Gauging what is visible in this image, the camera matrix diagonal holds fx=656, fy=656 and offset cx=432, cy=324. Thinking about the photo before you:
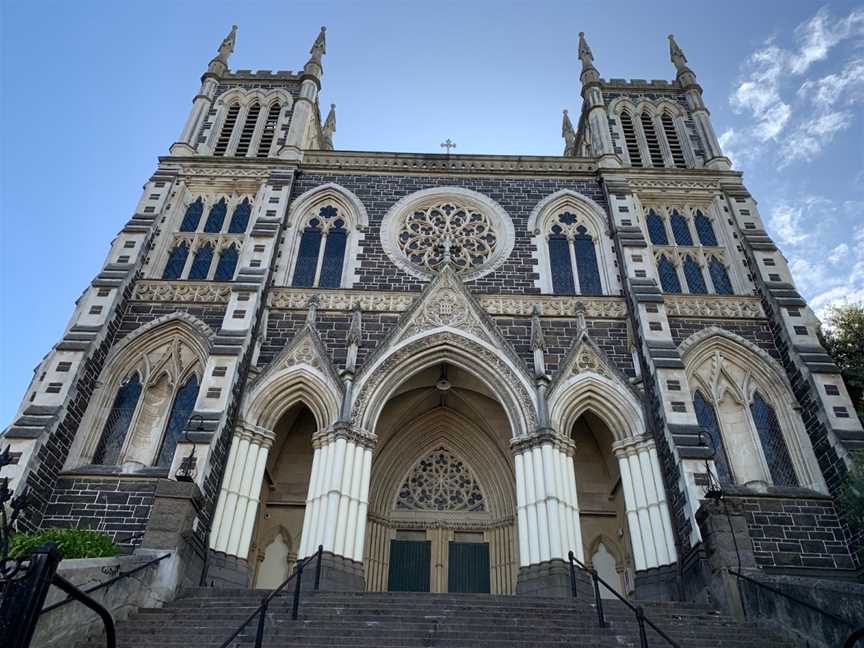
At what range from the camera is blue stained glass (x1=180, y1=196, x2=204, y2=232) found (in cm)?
2061

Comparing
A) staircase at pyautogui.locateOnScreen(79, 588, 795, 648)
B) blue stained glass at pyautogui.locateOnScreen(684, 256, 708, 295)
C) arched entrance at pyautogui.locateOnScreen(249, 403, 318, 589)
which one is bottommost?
staircase at pyautogui.locateOnScreen(79, 588, 795, 648)

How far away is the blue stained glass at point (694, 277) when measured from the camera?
1911 centimetres

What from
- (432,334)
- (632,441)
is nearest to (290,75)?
(432,334)

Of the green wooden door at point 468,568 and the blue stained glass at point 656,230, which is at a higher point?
the blue stained glass at point 656,230

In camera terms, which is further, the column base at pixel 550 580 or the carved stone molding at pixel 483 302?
the carved stone molding at pixel 483 302

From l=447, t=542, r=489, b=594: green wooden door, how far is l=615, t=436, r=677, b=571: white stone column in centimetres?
380

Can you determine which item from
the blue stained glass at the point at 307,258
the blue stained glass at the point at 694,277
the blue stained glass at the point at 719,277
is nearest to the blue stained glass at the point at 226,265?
the blue stained glass at the point at 307,258

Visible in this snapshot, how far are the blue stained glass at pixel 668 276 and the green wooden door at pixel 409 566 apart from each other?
992 centimetres

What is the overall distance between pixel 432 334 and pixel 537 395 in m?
3.13

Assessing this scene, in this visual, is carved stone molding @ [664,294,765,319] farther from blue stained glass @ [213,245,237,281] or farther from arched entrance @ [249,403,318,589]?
blue stained glass @ [213,245,237,281]

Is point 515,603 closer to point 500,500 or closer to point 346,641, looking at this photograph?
point 346,641

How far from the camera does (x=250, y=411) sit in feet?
51.7

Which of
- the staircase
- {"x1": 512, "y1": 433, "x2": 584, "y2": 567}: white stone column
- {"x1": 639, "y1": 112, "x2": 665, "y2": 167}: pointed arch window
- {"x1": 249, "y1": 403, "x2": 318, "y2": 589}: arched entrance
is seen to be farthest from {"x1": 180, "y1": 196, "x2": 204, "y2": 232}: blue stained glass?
{"x1": 639, "y1": 112, "x2": 665, "y2": 167}: pointed arch window

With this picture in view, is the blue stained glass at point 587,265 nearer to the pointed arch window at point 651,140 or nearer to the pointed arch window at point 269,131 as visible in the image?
the pointed arch window at point 651,140
